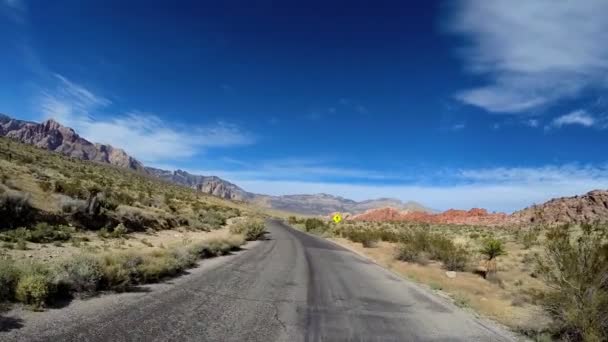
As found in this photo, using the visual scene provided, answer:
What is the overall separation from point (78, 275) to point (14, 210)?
10428mm

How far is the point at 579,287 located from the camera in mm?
9000

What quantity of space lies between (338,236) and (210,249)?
113ft

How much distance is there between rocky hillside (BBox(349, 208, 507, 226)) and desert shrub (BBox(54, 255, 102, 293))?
10556cm

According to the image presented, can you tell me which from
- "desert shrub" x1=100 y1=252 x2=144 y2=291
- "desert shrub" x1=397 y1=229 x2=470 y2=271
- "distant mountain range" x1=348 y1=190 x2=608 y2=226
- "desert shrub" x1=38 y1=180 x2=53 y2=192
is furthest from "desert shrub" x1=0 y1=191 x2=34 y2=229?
"distant mountain range" x1=348 y1=190 x2=608 y2=226

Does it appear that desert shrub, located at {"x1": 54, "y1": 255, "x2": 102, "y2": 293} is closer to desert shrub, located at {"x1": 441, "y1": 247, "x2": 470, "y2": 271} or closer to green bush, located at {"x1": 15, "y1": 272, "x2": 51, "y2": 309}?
green bush, located at {"x1": 15, "y1": 272, "x2": 51, "y2": 309}

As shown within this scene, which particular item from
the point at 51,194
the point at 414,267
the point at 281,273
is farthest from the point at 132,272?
the point at 414,267

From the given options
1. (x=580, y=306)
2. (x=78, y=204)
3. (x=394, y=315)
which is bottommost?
(x=394, y=315)

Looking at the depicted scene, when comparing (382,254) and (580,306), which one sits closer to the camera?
(580,306)

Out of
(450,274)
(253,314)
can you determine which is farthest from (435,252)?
(253,314)

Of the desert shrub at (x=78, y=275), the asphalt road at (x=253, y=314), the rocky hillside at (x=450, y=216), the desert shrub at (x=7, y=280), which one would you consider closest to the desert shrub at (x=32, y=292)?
the desert shrub at (x=7, y=280)

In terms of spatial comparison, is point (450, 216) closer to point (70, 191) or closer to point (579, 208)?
point (579, 208)

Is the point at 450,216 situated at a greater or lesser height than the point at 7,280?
greater

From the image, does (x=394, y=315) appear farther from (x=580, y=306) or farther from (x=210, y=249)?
(x=210, y=249)

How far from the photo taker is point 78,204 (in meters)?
20.1
